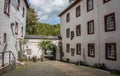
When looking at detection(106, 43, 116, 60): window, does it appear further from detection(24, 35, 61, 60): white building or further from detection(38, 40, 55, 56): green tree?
detection(24, 35, 61, 60): white building

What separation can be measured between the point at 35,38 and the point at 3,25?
16.2m

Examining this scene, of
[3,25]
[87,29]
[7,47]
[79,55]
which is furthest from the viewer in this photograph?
[79,55]

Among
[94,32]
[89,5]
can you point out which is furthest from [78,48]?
[89,5]

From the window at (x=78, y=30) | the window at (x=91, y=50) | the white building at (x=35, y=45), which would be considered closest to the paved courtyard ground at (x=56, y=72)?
the window at (x=91, y=50)

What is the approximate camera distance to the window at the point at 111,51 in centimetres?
1706

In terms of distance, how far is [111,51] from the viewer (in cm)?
1762

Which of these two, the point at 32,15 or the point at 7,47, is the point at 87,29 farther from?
the point at 32,15

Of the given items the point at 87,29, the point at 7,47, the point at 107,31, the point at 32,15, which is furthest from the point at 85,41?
the point at 32,15

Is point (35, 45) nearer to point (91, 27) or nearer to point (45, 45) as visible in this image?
point (45, 45)

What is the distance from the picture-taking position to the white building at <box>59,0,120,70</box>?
1695 centimetres

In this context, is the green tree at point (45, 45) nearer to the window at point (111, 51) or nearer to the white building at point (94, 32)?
the white building at point (94, 32)

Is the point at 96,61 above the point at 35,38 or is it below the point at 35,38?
below

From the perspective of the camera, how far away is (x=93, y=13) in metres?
21.1

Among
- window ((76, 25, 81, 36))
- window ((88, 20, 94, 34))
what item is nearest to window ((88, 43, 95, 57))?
window ((88, 20, 94, 34))
